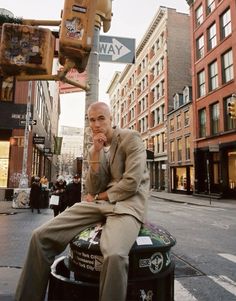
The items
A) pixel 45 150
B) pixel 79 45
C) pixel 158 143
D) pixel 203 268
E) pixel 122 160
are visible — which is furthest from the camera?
pixel 158 143

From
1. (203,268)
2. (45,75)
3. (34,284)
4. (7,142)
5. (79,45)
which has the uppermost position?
(7,142)

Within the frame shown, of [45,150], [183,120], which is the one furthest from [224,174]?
[45,150]

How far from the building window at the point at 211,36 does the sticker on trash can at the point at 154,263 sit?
2987cm

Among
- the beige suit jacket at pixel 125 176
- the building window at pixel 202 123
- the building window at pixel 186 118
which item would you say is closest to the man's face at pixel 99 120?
the beige suit jacket at pixel 125 176

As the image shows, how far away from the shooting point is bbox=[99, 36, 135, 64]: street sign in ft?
16.3

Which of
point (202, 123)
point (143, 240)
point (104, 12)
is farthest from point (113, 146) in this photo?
point (202, 123)

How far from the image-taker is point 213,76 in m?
28.6

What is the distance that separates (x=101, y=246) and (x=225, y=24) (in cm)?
2931

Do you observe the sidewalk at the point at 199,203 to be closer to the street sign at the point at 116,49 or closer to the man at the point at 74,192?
the man at the point at 74,192

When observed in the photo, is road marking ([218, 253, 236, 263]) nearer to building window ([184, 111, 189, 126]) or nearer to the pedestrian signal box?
the pedestrian signal box

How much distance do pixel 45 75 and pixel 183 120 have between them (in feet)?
107

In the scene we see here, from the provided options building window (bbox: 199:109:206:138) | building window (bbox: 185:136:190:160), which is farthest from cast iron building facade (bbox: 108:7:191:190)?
building window (bbox: 199:109:206:138)

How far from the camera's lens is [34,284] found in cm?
208

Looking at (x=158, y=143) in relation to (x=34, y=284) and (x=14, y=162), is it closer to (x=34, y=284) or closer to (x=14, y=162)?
(x=14, y=162)
